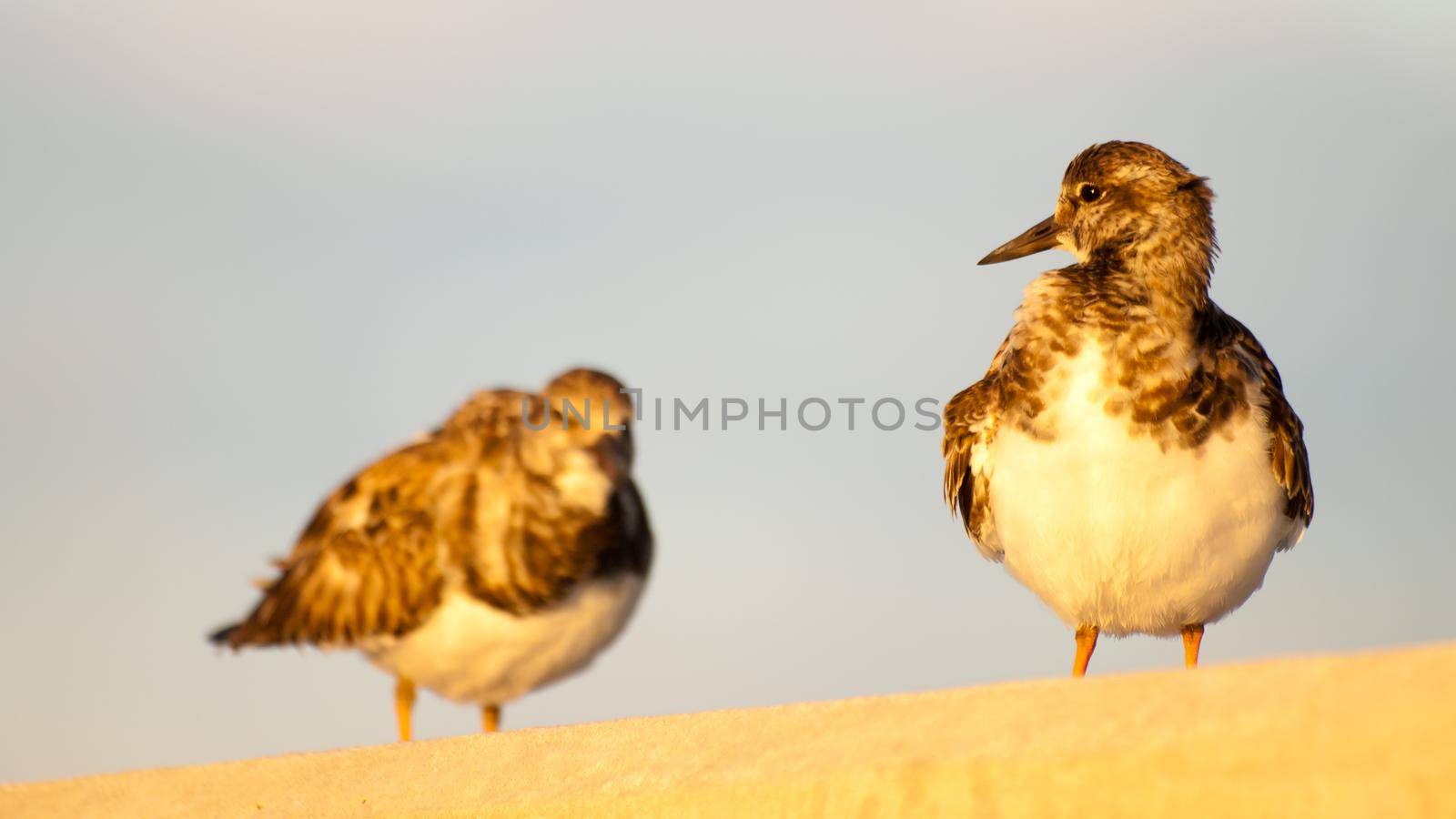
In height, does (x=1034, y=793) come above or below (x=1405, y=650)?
below

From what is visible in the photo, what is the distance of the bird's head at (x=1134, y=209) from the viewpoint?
753cm

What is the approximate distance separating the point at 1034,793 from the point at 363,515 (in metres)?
6.46

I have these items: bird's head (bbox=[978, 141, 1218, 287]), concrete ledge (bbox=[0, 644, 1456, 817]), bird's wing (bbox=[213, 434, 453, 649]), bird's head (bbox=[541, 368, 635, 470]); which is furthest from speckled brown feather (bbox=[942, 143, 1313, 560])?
bird's wing (bbox=[213, 434, 453, 649])

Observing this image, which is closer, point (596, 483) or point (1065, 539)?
point (1065, 539)

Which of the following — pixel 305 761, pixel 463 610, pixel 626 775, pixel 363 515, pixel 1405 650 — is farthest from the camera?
pixel 363 515

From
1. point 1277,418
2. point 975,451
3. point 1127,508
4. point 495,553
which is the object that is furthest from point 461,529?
point 1277,418

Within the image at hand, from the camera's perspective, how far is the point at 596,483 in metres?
9.36

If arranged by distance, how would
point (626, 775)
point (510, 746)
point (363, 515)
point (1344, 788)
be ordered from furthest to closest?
1. point (363, 515)
2. point (510, 746)
3. point (626, 775)
4. point (1344, 788)

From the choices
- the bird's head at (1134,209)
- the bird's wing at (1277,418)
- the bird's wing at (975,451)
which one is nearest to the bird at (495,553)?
the bird's wing at (975,451)

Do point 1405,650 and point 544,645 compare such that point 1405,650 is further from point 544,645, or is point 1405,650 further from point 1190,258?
point 544,645

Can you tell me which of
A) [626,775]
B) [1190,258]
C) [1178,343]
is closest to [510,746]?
[626,775]

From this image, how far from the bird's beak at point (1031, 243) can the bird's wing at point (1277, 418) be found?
1011 mm

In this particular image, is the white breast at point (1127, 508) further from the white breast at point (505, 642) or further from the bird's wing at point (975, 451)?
the white breast at point (505, 642)

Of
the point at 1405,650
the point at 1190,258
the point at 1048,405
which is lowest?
the point at 1405,650
